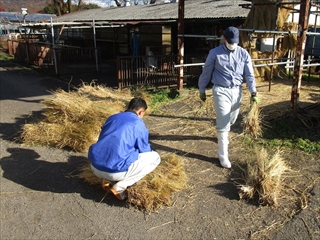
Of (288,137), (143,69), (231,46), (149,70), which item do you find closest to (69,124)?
(231,46)

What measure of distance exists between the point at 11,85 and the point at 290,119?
9585 mm

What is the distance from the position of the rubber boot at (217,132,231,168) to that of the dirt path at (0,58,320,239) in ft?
0.35

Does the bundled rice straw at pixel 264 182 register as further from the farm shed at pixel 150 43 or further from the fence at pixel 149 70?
the fence at pixel 149 70

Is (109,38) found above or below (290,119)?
above

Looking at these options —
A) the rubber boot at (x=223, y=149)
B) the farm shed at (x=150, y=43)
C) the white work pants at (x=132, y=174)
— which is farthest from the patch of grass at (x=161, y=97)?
the white work pants at (x=132, y=174)

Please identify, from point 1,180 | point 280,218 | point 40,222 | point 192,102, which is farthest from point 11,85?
point 280,218

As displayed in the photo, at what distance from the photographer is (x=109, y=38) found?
64.0 feet

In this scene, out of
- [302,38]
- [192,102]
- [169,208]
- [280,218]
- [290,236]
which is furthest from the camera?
[192,102]

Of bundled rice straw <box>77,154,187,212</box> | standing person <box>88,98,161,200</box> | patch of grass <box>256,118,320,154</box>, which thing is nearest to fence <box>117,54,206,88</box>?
patch of grass <box>256,118,320,154</box>

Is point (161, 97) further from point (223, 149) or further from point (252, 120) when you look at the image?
point (223, 149)

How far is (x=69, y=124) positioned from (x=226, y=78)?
9.24 feet

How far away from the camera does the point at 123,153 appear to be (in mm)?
3357

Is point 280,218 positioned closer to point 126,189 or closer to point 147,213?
point 147,213

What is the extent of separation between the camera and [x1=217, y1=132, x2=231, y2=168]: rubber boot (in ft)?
14.0
